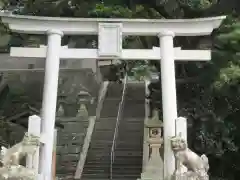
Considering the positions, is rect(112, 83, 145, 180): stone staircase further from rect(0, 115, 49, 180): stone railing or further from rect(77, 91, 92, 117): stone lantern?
rect(0, 115, 49, 180): stone railing

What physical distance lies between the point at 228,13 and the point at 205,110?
7.33ft

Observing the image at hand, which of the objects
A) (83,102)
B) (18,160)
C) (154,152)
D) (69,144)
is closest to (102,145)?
(69,144)

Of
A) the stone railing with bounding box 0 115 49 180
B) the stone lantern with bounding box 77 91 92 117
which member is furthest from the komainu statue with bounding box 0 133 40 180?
the stone lantern with bounding box 77 91 92 117

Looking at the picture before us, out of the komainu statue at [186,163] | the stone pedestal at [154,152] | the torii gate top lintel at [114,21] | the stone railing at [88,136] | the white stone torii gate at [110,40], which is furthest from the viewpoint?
the stone railing at [88,136]

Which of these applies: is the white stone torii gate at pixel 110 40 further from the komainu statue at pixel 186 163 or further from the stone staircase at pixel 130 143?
the stone staircase at pixel 130 143

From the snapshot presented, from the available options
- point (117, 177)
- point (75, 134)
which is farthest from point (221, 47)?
point (75, 134)

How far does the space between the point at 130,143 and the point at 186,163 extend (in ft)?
12.3

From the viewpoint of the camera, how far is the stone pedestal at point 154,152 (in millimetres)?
→ 8391

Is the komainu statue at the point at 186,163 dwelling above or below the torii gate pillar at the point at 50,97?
below

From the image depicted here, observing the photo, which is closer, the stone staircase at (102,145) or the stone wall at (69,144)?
the stone staircase at (102,145)

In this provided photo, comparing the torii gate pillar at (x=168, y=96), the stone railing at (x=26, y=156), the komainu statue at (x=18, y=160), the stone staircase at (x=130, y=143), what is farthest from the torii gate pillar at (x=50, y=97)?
the stone staircase at (x=130, y=143)

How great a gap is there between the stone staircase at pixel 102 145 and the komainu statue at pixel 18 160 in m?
2.47

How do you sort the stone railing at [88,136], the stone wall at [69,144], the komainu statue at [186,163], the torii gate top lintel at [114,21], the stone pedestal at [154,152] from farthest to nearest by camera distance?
the stone wall at [69,144], the stone railing at [88,136], the stone pedestal at [154,152], the torii gate top lintel at [114,21], the komainu statue at [186,163]

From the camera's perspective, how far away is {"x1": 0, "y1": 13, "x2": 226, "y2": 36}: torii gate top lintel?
7.66 m
